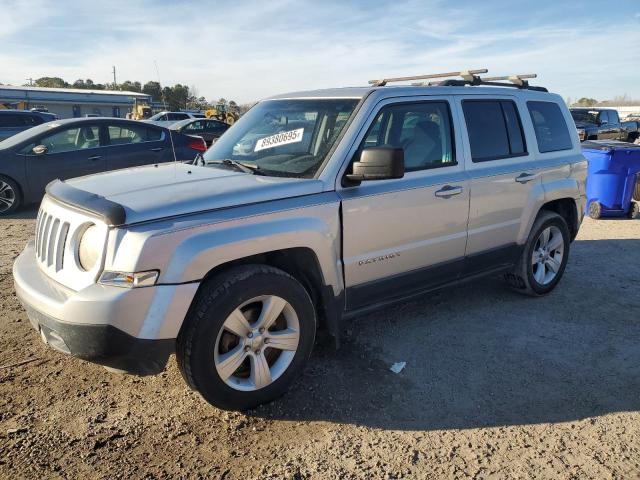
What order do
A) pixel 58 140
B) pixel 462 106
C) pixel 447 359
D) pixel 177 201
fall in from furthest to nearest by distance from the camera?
pixel 58 140 < pixel 462 106 < pixel 447 359 < pixel 177 201

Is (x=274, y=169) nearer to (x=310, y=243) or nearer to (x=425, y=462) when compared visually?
(x=310, y=243)

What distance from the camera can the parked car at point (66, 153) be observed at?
8328 mm

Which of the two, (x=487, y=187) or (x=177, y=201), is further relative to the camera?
(x=487, y=187)

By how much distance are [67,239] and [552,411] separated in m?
3.04

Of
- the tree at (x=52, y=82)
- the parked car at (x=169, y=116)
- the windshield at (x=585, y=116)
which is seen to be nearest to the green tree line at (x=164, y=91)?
the tree at (x=52, y=82)

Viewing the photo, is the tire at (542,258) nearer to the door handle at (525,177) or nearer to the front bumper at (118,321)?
the door handle at (525,177)

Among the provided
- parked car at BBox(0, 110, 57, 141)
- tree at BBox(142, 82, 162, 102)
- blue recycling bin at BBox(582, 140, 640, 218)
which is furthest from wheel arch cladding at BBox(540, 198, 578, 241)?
tree at BBox(142, 82, 162, 102)

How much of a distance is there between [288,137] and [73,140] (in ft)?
20.9

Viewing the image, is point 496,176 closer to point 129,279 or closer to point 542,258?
point 542,258

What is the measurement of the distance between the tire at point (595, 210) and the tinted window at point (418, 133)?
19.4 feet

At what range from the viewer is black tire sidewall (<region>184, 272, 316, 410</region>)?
278 cm

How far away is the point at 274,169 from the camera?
3506mm

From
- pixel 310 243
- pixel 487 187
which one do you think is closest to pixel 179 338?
pixel 310 243

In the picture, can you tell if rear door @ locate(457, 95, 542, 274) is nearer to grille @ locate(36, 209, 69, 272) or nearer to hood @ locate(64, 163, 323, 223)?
hood @ locate(64, 163, 323, 223)
